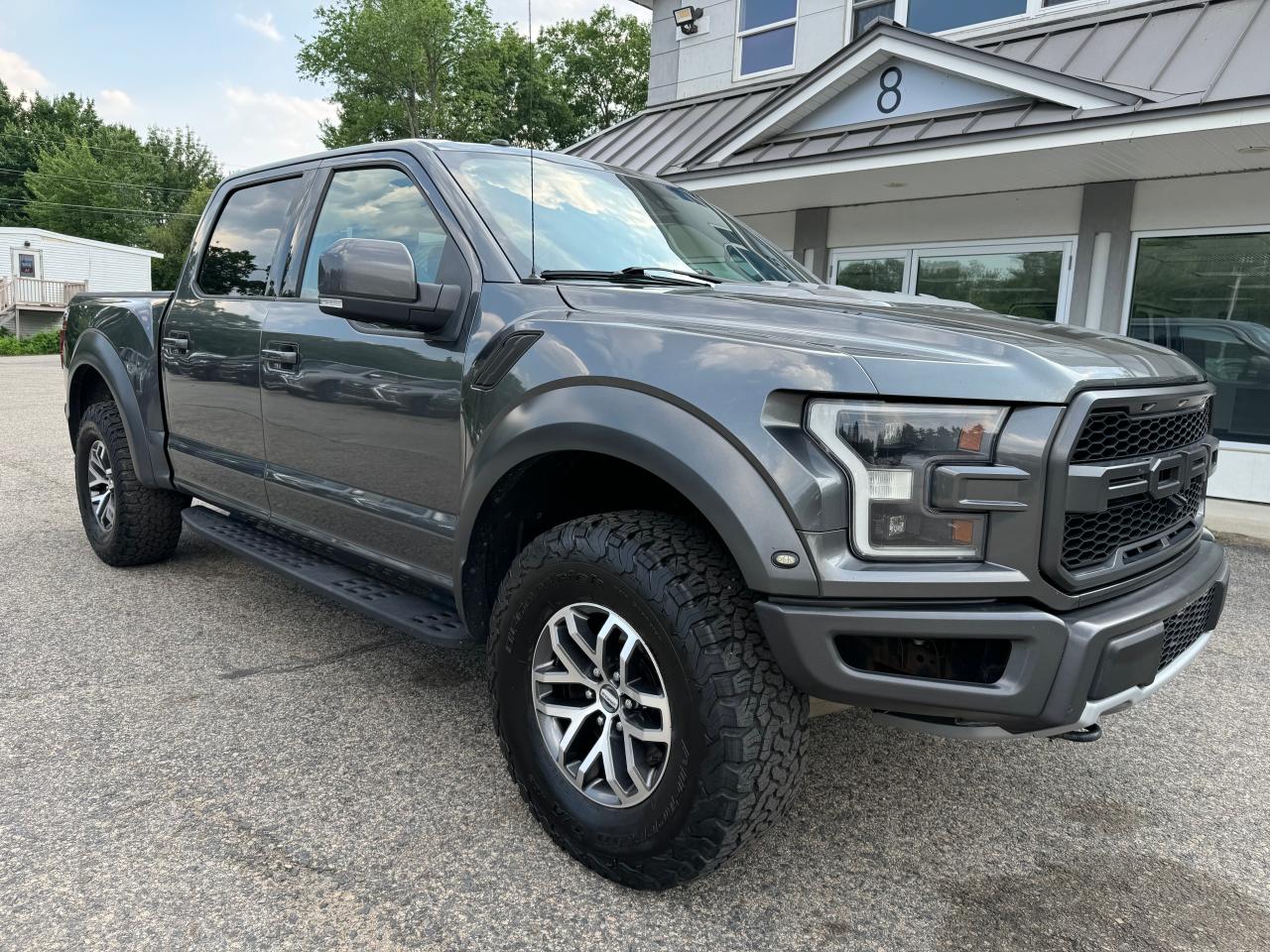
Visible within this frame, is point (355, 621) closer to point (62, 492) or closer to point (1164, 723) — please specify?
point (1164, 723)

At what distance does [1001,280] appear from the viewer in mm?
8812

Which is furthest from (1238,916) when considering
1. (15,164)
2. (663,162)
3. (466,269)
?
(15,164)

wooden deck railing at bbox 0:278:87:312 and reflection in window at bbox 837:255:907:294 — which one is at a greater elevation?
reflection in window at bbox 837:255:907:294

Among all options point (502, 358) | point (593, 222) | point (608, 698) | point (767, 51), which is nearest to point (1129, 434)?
point (608, 698)

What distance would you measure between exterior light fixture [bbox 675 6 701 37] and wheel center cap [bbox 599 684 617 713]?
11640 mm

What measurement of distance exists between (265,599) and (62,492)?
373 cm

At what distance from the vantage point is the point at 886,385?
1.78 metres

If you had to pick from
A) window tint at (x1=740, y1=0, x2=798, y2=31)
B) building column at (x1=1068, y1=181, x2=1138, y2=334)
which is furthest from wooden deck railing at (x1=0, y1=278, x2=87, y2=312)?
building column at (x1=1068, y1=181, x2=1138, y2=334)

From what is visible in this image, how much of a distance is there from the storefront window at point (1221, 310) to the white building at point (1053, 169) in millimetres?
15

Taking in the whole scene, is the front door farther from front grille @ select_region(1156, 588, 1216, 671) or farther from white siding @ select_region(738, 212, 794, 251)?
white siding @ select_region(738, 212, 794, 251)

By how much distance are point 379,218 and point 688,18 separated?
1017cm

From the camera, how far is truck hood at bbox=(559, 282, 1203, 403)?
1.78m

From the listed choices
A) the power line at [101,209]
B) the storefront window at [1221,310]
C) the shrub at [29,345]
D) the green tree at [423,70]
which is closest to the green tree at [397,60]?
the green tree at [423,70]

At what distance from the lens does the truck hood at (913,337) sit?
5.84 feet
